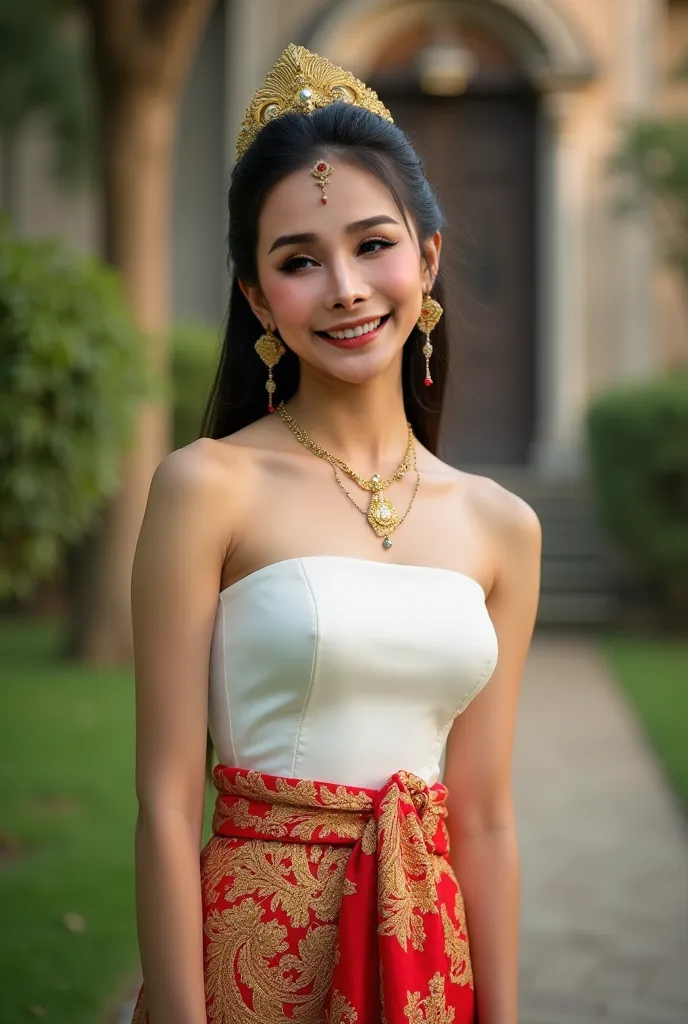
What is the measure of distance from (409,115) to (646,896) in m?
9.71

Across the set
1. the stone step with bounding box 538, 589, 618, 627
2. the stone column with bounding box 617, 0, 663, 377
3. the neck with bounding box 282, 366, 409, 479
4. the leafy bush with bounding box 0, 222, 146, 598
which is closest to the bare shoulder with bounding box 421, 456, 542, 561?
the neck with bounding box 282, 366, 409, 479

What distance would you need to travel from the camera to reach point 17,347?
461 cm

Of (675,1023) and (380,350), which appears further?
(675,1023)

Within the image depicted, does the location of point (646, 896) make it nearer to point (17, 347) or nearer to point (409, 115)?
point (17, 347)

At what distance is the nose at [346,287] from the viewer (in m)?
1.80

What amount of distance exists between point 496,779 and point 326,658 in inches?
16.6

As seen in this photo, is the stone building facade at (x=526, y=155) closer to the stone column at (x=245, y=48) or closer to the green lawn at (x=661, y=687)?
the stone column at (x=245, y=48)

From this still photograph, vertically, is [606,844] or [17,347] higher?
[17,347]

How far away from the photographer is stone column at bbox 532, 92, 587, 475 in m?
12.0

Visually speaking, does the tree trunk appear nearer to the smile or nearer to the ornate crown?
the ornate crown

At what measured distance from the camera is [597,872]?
454 centimetres

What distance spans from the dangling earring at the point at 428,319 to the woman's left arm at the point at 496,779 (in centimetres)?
27

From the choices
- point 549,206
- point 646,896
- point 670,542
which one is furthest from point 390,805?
point 549,206

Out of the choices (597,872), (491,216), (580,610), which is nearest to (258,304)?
(597,872)
